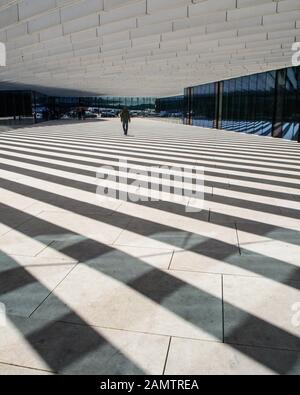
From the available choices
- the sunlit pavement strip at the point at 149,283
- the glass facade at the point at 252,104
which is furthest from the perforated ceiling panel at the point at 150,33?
the sunlit pavement strip at the point at 149,283

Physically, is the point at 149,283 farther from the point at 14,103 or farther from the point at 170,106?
the point at 170,106

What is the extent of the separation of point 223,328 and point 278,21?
36.3 ft

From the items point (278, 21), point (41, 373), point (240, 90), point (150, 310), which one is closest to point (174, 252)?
point (150, 310)

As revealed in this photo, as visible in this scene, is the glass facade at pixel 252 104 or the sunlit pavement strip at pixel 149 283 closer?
the sunlit pavement strip at pixel 149 283

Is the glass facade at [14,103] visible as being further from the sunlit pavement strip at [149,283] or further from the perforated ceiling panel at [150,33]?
the sunlit pavement strip at [149,283]

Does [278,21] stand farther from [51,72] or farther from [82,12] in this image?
[51,72]

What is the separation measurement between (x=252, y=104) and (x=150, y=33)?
19.8 m

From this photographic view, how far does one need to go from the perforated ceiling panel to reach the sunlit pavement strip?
566 centimetres

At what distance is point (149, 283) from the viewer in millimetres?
4191

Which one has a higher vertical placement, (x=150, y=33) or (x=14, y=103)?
(x=150, y=33)

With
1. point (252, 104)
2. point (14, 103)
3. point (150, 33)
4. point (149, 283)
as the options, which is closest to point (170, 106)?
point (14, 103)

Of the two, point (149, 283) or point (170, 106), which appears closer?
point (149, 283)

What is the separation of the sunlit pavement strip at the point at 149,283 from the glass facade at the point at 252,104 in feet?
54.8

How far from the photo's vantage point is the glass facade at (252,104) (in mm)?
23234
